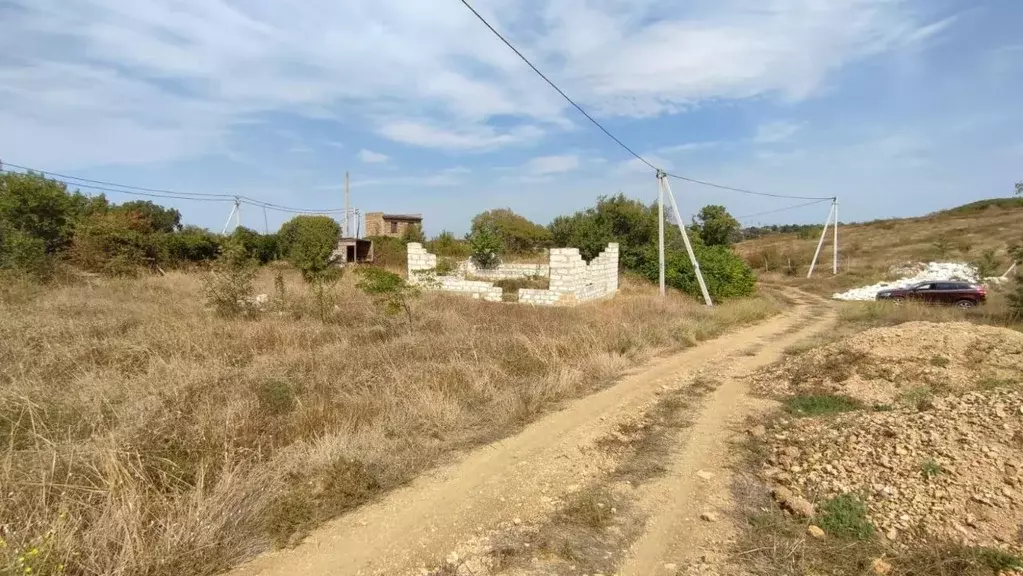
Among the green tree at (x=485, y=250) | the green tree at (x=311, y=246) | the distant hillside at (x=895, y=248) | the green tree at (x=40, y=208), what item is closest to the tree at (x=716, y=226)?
the distant hillside at (x=895, y=248)

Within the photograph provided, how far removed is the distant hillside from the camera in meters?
33.3

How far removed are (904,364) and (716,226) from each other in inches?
1092

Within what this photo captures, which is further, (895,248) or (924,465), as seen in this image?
(895,248)

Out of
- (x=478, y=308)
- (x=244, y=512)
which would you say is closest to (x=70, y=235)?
(x=478, y=308)

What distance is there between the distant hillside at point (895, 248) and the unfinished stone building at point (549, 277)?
705 inches

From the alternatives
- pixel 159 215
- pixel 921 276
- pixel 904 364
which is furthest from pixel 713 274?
pixel 159 215

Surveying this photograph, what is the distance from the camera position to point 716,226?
34.0 meters

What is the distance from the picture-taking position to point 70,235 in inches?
926

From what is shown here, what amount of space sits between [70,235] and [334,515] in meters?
28.0

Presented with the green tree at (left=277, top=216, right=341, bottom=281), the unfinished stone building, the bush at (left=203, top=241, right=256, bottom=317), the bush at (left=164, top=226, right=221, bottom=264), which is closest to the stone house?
the green tree at (left=277, top=216, right=341, bottom=281)

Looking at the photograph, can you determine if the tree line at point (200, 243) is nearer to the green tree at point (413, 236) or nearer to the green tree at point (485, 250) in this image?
the green tree at point (485, 250)

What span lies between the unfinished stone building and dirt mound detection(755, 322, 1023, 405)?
7823mm

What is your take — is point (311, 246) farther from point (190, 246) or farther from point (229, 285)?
point (229, 285)

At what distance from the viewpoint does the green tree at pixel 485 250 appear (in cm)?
2062
